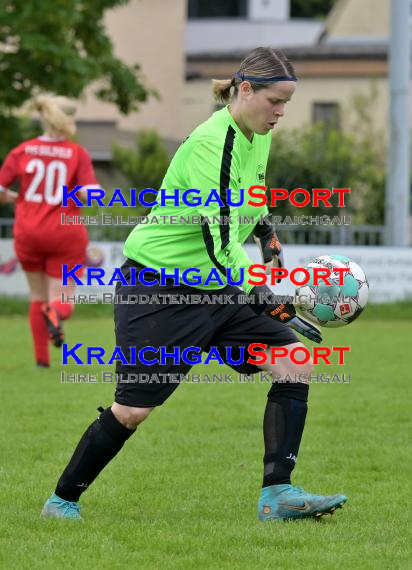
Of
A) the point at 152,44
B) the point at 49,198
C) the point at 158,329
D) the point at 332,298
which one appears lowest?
the point at 158,329

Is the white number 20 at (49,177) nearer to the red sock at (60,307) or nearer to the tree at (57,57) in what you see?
the red sock at (60,307)

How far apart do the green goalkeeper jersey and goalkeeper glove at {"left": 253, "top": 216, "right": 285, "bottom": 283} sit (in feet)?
1.57

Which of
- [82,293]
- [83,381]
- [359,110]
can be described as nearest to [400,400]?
[83,381]

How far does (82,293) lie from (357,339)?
207 inches

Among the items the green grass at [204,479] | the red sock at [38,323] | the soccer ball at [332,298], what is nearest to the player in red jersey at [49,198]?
the red sock at [38,323]

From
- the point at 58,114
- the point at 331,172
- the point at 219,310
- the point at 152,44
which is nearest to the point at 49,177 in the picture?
the point at 58,114

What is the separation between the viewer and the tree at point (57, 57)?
19250mm

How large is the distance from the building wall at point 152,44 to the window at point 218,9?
593cm

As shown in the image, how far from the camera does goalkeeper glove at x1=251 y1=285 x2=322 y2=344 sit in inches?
193

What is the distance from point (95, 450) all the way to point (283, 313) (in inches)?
39.2

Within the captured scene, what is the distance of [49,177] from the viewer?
10086 mm

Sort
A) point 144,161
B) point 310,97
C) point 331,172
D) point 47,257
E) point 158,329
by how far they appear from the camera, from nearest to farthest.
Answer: point 158,329, point 47,257, point 331,172, point 144,161, point 310,97

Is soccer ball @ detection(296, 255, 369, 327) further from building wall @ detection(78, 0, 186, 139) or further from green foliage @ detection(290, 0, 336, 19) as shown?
green foliage @ detection(290, 0, 336, 19)

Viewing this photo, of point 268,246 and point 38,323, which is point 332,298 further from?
point 38,323
